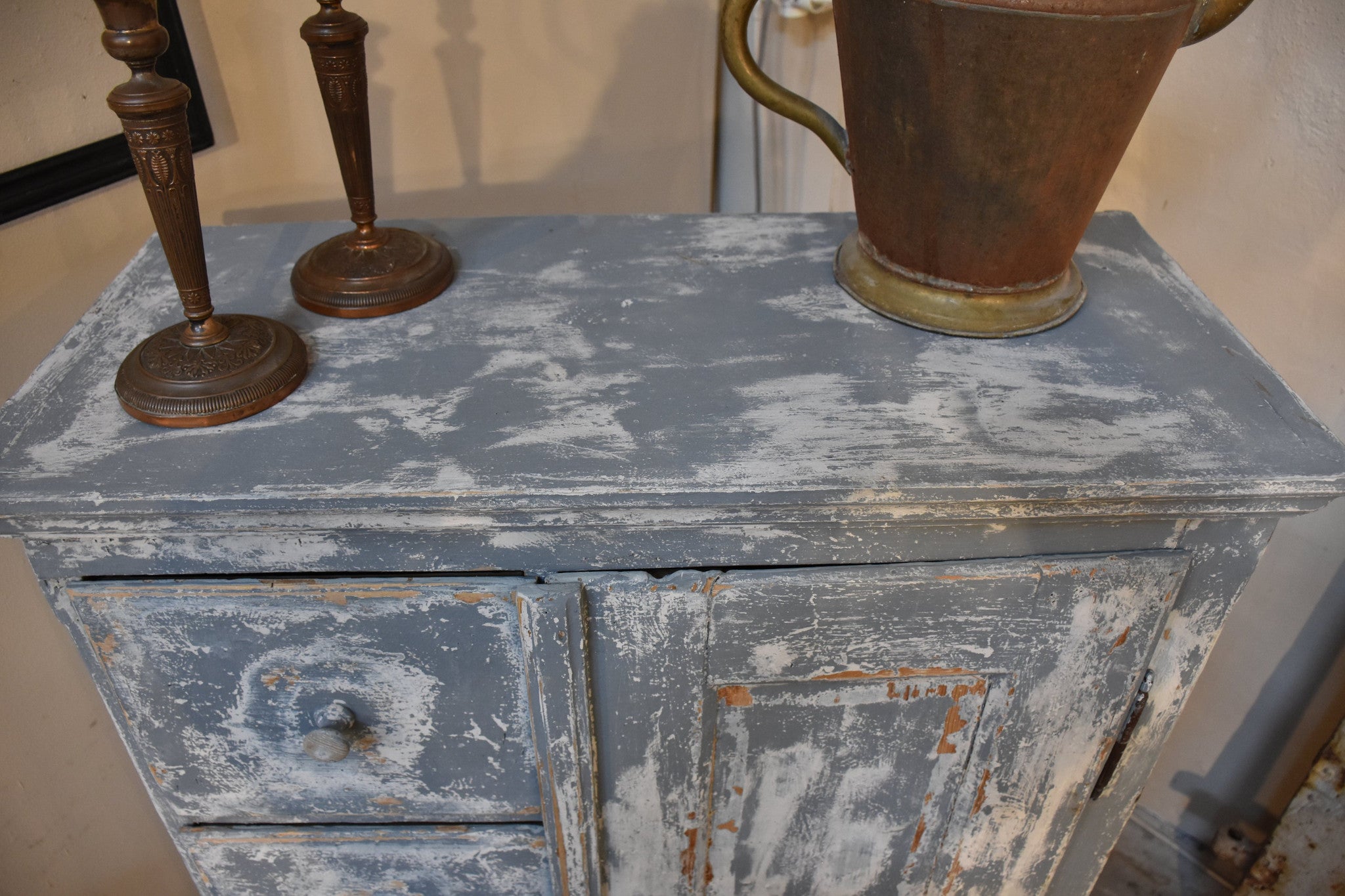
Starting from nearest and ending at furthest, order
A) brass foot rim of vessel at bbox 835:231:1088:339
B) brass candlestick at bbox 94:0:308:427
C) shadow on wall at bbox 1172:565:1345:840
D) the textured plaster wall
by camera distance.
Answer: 1. brass candlestick at bbox 94:0:308:427
2. brass foot rim of vessel at bbox 835:231:1088:339
3. the textured plaster wall
4. shadow on wall at bbox 1172:565:1345:840

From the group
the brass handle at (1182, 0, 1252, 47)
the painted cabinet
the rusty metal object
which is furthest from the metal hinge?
the brass handle at (1182, 0, 1252, 47)

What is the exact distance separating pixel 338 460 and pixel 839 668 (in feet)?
1.39

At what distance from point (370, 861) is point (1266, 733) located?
114cm

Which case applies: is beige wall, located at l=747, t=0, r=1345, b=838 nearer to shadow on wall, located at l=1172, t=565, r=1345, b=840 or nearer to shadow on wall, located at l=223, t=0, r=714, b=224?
shadow on wall, located at l=1172, t=565, r=1345, b=840

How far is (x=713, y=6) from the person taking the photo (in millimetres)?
1492

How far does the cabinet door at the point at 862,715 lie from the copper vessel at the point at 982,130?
0.83 ft

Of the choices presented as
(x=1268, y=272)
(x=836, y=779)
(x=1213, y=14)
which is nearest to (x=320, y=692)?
(x=836, y=779)

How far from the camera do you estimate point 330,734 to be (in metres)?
0.75

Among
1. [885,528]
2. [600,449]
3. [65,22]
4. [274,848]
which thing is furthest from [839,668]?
[65,22]

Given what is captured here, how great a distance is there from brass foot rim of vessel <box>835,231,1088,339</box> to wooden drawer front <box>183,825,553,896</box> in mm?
576

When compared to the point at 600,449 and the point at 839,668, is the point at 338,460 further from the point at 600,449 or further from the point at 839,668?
the point at 839,668

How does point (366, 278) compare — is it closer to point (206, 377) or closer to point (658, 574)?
point (206, 377)

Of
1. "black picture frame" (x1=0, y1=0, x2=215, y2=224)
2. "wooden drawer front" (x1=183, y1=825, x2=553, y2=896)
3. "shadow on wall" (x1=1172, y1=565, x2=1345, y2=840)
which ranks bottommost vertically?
"shadow on wall" (x1=1172, y1=565, x2=1345, y2=840)

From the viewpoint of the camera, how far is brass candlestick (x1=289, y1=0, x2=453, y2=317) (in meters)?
0.82
